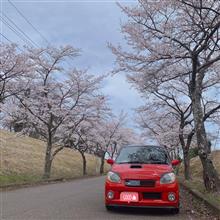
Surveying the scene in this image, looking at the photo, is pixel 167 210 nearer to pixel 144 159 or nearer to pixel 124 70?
pixel 144 159

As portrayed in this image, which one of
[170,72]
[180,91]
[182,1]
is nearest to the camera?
[182,1]

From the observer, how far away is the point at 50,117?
2656 cm

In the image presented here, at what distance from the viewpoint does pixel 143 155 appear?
9875 millimetres

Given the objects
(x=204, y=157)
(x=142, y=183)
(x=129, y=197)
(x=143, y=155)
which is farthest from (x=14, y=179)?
(x=142, y=183)

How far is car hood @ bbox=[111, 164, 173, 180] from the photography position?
8617 millimetres

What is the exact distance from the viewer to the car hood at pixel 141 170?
339 inches

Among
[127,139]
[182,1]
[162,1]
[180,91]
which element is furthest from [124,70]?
[127,139]

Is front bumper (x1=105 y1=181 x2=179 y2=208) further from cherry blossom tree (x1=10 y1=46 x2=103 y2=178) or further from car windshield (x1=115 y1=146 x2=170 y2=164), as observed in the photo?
cherry blossom tree (x1=10 y1=46 x2=103 y2=178)

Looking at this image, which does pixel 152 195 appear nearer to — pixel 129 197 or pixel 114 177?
pixel 129 197

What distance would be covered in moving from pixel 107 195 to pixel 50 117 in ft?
59.7

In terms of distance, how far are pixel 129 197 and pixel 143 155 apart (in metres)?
1.57

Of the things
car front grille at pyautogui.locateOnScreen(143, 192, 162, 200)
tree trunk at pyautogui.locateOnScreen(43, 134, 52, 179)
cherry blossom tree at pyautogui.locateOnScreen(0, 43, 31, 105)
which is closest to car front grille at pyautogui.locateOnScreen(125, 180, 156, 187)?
car front grille at pyautogui.locateOnScreen(143, 192, 162, 200)

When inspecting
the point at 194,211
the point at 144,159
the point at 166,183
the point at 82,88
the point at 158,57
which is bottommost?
the point at 194,211

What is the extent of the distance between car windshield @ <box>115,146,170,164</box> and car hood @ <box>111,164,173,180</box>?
0.47 metres
